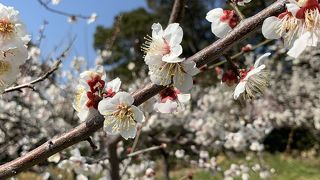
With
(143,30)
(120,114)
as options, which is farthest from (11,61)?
(143,30)

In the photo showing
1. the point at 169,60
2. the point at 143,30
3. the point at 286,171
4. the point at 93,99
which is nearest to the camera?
the point at 169,60

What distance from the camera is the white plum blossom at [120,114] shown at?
1.31m

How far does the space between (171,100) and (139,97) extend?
0.62ft

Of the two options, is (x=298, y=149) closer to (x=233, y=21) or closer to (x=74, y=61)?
(x=74, y=61)

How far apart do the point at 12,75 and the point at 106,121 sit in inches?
12.5

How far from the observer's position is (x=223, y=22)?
1.36m

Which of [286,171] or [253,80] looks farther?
[286,171]

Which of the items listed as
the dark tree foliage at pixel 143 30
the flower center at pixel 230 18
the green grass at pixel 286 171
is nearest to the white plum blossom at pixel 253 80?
the flower center at pixel 230 18

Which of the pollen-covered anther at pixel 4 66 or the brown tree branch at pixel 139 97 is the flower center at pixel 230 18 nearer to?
the brown tree branch at pixel 139 97

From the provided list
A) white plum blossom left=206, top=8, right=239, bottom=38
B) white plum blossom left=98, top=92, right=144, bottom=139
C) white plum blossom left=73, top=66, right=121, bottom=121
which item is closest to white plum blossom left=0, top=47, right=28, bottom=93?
white plum blossom left=73, top=66, right=121, bottom=121

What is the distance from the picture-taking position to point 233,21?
4.54 feet

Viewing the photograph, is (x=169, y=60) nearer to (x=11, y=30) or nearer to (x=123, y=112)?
(x=123, y=112)

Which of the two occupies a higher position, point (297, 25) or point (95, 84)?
point (95, 84)

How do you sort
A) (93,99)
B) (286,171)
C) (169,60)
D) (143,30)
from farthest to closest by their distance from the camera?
(143,30) → (286,171) → (93,99) → (169,60)
